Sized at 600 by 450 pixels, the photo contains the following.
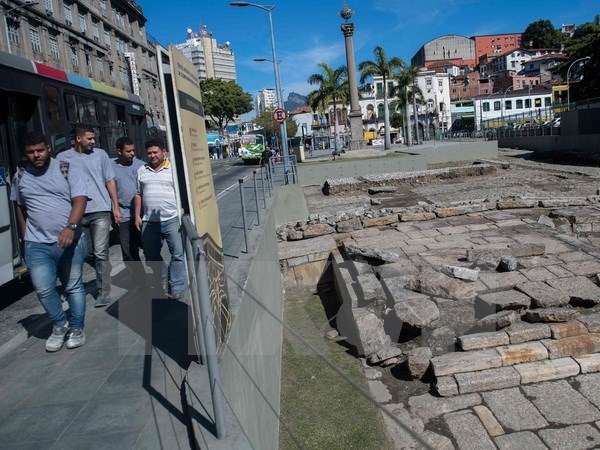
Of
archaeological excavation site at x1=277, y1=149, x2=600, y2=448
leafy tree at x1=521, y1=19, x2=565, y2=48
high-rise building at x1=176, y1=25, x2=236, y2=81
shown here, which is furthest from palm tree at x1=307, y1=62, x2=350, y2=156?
high-rise building at x1=176, y1=25, x2=236, y2=81

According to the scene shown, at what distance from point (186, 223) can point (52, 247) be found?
177 centimetres

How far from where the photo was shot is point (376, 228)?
505 inches

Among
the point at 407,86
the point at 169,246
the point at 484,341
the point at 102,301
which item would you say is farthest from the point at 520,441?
the point at 407,86

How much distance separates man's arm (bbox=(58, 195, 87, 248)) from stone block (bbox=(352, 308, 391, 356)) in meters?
3.81

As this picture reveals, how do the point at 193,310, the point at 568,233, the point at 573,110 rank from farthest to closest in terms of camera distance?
1. the point at 573,110
2. the point at 568,233
3. the point at 193,310

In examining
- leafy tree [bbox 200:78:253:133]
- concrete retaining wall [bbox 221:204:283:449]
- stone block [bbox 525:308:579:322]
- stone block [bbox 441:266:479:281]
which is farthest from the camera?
leafy tree [bbox 200:78:253:133]

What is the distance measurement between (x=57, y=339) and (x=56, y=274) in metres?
0.52

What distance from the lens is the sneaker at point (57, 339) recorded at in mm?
4004

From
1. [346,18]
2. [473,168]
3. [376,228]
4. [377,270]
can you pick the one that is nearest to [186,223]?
[377,270]

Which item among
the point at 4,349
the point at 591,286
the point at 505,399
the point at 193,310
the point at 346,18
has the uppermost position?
the point at 346,18

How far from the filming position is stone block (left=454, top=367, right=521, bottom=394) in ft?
17.8

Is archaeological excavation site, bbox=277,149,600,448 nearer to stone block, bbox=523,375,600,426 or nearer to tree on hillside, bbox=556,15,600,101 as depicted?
stone block, bbox=523,375,600,426

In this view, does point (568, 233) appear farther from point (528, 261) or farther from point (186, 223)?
point (186, 223)

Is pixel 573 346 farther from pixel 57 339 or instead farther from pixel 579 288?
pixel 57 339
